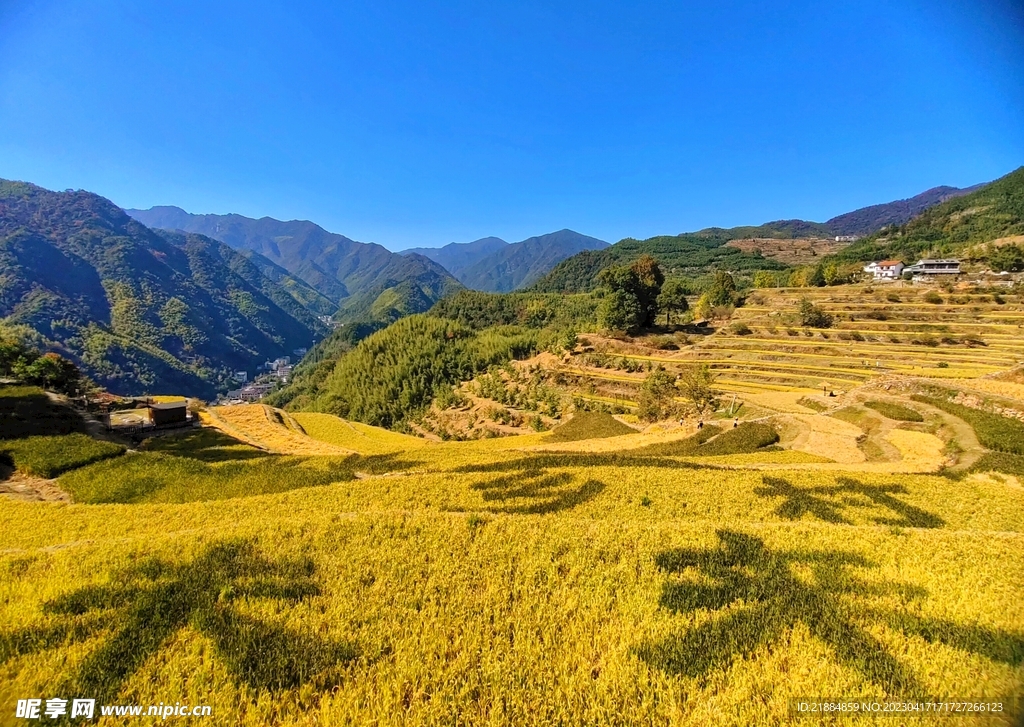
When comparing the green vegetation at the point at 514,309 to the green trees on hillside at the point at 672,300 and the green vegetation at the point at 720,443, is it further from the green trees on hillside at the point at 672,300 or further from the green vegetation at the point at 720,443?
the green vegetation at the point at 720,443

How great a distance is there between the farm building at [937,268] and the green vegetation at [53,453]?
12004 cm

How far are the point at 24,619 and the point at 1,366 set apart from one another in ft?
157

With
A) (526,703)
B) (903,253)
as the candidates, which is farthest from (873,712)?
(903,253)

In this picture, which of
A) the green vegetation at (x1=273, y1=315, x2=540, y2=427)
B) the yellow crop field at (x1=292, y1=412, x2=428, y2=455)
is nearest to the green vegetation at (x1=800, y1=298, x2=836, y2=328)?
the green vegetation at (x1=273, y1=315, x2=540, y2=427)

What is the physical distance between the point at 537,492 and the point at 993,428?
2551 centimetres

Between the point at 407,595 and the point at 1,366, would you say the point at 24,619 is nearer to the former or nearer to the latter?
the point at 407,595

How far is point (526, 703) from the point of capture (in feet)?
15.6

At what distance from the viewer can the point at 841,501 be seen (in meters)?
12.8

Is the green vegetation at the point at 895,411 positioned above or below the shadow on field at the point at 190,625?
below

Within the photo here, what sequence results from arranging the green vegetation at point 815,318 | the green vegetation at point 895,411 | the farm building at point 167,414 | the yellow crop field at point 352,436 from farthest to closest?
the green vegetation at point 815,318
the yellow crop field at point 352,436
the farm building at point 167,414
the green vegetation at point 895,411

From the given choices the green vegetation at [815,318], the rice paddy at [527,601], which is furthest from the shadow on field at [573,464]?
the green vegetation at [815,318]

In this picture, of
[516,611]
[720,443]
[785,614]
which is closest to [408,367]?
[720,443]

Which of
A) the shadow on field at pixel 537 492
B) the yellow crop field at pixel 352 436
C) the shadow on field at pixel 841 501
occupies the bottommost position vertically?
the yellow crop field at pixel 352 436

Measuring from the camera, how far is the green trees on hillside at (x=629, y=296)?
70188mm
